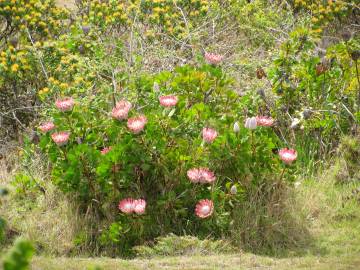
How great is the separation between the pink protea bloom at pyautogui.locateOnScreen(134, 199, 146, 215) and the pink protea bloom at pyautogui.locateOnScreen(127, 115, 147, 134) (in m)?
0.51

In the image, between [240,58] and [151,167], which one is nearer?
[151,167]

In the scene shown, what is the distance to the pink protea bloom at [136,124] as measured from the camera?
5152 mm

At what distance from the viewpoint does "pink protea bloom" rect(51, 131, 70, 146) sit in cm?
534

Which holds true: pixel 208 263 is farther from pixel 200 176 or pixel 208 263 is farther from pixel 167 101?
pixel 167 101

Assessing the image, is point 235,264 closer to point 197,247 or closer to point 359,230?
point 197,247

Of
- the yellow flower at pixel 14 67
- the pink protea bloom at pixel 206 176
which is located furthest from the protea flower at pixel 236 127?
the yellow flower at pixel 14 67

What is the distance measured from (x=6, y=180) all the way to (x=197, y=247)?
6.91 feet

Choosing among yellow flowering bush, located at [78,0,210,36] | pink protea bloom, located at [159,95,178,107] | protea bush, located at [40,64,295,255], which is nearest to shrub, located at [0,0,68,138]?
yellow flowering bush, located at [78,0,210,36]

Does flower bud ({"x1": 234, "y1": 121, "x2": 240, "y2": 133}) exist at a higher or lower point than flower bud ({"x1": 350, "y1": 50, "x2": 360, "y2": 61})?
lower

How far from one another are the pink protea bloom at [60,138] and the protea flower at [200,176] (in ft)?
3.03

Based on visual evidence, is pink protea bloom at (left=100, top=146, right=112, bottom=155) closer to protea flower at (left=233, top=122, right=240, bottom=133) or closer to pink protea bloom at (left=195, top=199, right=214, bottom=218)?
pink protea bloom at (left=195, top=199, right=214, bottom=218)

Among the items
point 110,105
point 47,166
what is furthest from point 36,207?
point 110,105

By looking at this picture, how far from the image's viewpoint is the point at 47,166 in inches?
254

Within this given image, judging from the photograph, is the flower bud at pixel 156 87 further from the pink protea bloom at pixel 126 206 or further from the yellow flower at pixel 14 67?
the yellow flower at pixel 14 67
